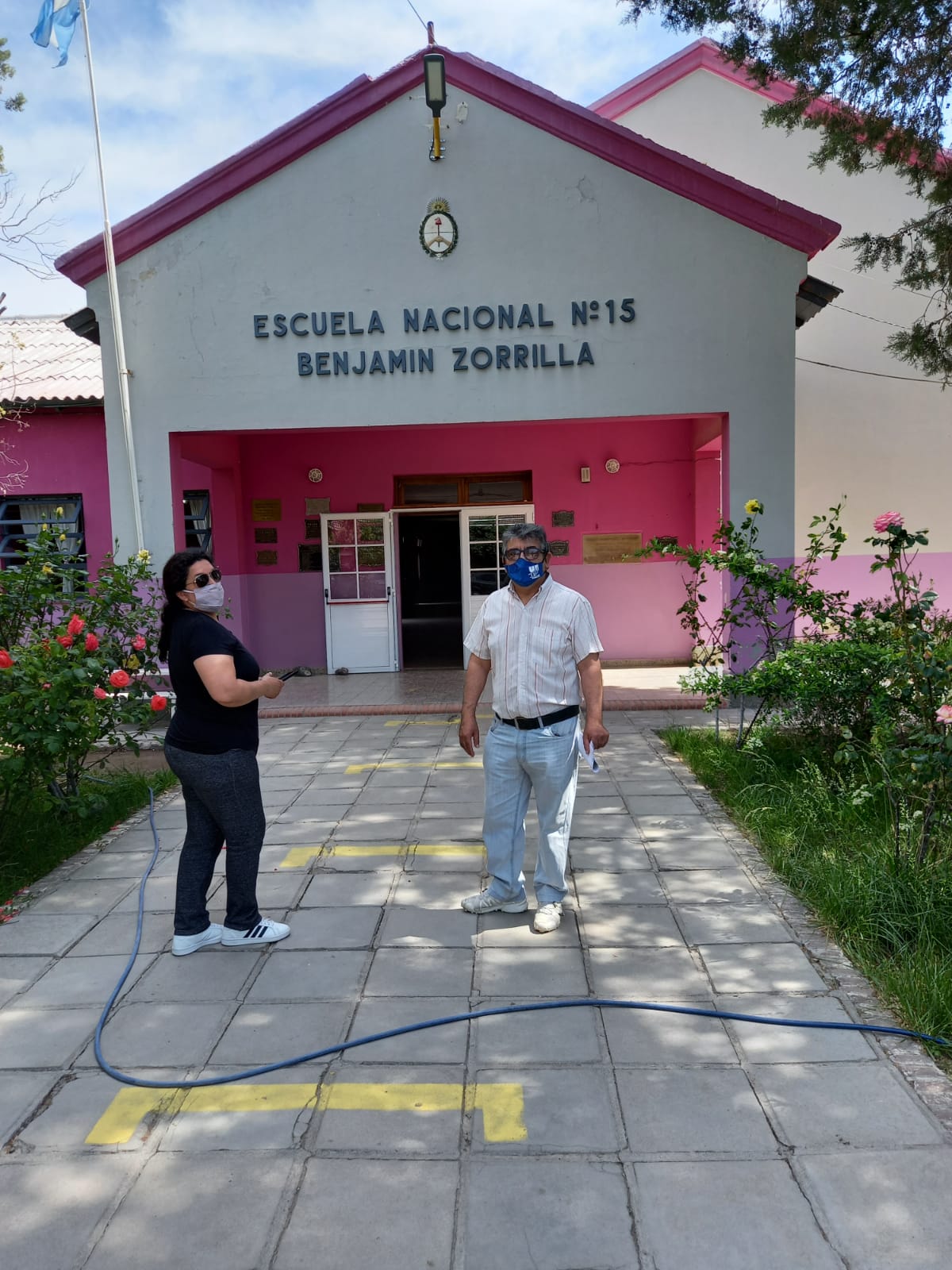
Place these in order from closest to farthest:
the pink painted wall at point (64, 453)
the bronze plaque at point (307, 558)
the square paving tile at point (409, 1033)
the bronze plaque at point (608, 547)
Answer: the square paving tile at point (409, 1033) → the pink painted wall at point (64, 453) → the bronze plaque at point (608, 547) → the bronze plaque at point (307, 558)

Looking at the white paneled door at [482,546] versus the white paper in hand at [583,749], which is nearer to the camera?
the white paper in hand at [583,749]

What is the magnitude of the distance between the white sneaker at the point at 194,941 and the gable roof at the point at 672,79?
38.5 feet

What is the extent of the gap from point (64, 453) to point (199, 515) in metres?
1.65

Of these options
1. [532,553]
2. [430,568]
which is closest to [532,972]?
[532,553]

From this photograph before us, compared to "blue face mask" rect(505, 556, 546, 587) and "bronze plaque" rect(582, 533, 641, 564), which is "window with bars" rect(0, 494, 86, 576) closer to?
"bronze plaque" rect(582, 533, 641, 564)

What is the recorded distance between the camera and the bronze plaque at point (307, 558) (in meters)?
11.5

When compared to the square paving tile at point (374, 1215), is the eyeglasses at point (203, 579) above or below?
above

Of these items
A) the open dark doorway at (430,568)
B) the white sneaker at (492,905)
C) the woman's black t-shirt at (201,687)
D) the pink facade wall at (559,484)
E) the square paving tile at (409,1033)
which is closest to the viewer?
the square paving tile at (409,1033)

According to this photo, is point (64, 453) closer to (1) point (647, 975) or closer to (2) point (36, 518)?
(2) point (36, 518)

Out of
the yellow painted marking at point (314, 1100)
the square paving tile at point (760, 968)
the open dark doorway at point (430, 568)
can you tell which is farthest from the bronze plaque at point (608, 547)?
the open dark doorway at point (430, 568)

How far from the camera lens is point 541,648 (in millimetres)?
3775

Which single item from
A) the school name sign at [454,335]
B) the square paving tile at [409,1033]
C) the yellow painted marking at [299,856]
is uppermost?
the school name sign at [454,335]

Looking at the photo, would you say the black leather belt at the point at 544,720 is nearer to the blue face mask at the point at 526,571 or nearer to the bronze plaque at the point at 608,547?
the blue face mask at the point at 526,571

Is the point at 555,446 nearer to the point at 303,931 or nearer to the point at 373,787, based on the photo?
the point at 373,787
